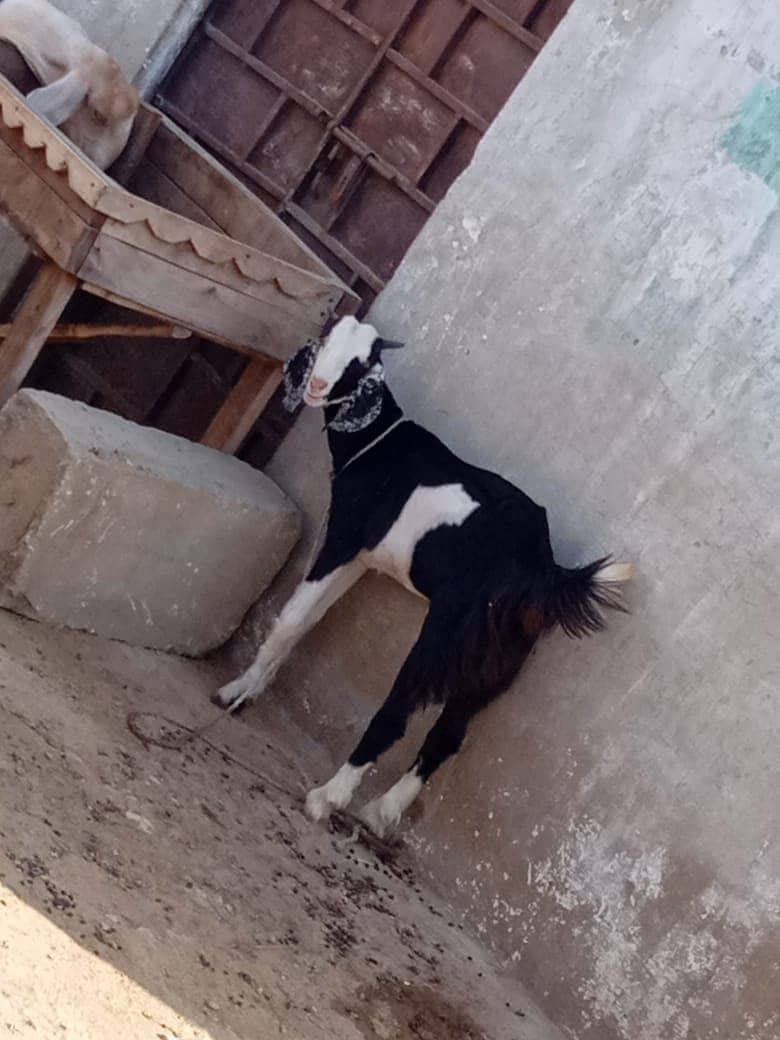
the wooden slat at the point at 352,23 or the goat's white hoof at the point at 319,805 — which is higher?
the wooden slat at the point at 352,23

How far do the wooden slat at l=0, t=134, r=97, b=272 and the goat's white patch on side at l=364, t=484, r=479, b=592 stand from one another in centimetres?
147

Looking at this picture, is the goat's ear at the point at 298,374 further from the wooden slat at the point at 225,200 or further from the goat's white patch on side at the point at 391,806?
the goat's white patch on side at the point at 391,806

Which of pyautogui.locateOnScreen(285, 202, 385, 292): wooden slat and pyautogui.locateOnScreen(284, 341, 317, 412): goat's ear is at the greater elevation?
pyautogui.locateOnScreen(285, 202, 385, 292): wooden slat

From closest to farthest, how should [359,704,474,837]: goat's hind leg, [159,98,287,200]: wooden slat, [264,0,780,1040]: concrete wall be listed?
[264,0,780,1040]: concrete wall → [359,704,474,837]: goat's hind leg → [159,98,287,200]: wooden slat

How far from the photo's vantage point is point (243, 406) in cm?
579

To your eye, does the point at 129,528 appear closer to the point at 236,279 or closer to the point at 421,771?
the point at 236,279

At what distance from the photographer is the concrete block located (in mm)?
4629

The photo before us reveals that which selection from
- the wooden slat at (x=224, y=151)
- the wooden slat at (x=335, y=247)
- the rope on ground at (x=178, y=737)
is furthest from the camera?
the wooden slat at (x=224, y=151)

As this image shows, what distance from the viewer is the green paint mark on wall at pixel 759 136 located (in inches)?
187

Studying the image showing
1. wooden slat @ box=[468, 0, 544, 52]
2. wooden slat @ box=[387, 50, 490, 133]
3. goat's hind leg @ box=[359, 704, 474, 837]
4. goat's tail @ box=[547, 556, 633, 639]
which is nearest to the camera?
goat's tail @ box=[547, 556, 633, 639]

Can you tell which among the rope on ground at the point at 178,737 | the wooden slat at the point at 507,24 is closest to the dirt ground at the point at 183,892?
the rope on ground at the point at 178,737

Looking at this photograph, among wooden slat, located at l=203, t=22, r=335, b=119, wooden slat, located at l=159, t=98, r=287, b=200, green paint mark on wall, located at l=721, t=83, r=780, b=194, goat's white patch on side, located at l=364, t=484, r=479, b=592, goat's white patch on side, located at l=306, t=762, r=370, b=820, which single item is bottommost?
goat's white patch on side, located at l=306, t=762, r=370, b=820

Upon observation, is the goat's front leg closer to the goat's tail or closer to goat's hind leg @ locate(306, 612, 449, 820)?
goat's hind leg @ locate(306, 612, 449, 820)

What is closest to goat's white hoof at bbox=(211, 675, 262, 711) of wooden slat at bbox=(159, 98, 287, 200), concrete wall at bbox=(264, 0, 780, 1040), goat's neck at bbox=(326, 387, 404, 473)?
concrete wall at bbox=(264, 0, 780, 1040)
